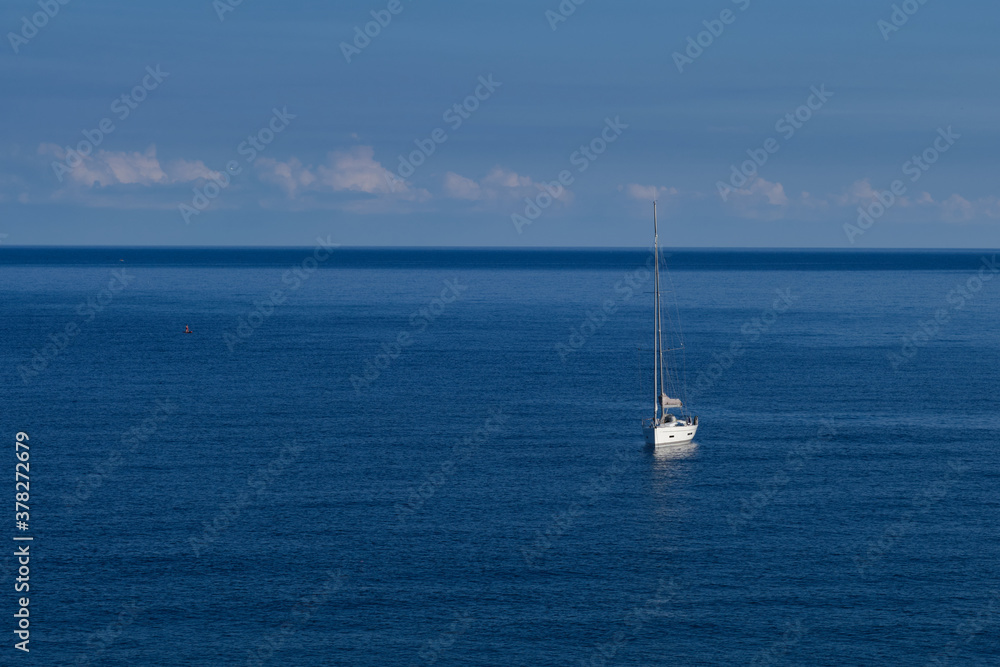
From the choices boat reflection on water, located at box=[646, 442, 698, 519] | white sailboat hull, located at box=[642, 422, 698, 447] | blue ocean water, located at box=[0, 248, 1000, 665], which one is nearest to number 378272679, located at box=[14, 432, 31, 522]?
blue ocean water, located at box=[0, 248, 1000, 665]

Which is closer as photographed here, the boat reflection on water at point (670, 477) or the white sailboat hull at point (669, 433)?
the boat reflection on water at point (670, 477)

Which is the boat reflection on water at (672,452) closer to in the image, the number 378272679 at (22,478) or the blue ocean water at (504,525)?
the blue ocean water at (504,525)

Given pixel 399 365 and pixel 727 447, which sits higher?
pixel 399 365

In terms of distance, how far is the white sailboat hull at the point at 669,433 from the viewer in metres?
118

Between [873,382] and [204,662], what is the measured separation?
113780mm

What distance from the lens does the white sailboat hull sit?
386 feet

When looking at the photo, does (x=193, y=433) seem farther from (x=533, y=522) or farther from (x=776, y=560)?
(x=776, y=560)

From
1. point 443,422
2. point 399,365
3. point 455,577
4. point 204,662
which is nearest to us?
point 204,662

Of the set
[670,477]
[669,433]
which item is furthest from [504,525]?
[669,433]

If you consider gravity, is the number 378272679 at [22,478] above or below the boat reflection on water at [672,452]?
below

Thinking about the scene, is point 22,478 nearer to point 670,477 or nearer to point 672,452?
point 670,477

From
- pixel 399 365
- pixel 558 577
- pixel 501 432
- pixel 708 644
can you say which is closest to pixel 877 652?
pixel 708 644

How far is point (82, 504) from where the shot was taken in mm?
97438

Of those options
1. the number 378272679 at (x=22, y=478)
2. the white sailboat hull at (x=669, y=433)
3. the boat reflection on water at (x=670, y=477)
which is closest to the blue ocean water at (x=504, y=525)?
the boat reflection on water at (x=670, y=477)
